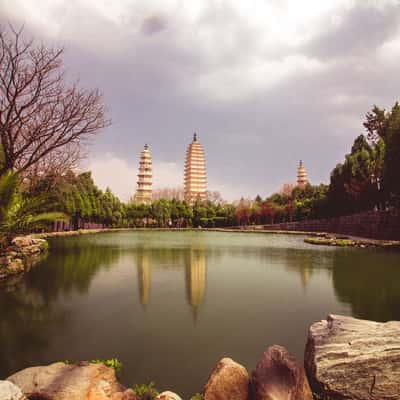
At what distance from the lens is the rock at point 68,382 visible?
7.04 feet

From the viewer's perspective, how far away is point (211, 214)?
160 feet

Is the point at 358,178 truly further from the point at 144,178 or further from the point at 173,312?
the point at 144,178

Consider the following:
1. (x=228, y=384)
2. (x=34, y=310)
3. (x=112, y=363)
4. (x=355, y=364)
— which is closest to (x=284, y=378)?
(x=228, y=384)

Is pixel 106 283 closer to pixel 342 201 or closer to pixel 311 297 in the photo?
pixel 311 297

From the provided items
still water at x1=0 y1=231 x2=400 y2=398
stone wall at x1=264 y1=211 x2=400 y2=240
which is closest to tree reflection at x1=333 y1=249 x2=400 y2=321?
still water at x1=0 y1=231 x2=400 y2=398

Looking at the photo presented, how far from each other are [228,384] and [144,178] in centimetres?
7007

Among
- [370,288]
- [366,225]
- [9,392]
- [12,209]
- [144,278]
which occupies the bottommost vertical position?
[370,288]

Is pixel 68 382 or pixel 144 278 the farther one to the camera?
pixel 144 278

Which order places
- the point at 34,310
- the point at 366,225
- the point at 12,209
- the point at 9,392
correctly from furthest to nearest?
the point at 366,225 < the point at 12,209 < the point at 34,310 < the point at 9,392

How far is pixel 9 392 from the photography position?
194cm

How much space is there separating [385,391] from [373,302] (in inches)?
124

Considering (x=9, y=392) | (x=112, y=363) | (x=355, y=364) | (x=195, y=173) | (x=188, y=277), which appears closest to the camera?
(x=9, y=392)

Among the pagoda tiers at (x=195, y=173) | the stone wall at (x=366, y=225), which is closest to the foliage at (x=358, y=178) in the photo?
the stone wall at (x=366, y=225)

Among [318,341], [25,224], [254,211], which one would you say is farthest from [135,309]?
[254,211]
